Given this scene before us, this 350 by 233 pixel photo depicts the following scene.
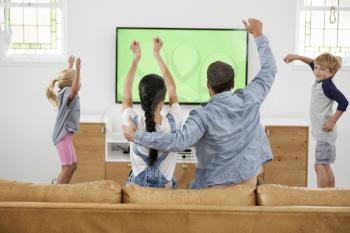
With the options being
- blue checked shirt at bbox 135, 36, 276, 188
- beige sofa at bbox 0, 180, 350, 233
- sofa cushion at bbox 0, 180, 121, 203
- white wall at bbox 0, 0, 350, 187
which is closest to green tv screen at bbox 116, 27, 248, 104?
white wall at bbox 0, 0, 350, 187

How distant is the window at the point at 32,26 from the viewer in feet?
21.1

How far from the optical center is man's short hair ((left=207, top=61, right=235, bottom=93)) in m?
2.89

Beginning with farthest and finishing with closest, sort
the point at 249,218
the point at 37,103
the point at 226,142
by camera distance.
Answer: the point at 37,103, the point at 226,142, the point at 249,218

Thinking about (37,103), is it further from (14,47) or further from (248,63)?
(248,63)

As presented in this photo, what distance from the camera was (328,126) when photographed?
486 centimetres

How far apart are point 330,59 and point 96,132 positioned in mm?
2333

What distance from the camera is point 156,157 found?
2.97 meters

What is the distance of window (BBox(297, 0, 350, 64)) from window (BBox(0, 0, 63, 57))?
8.56 ft

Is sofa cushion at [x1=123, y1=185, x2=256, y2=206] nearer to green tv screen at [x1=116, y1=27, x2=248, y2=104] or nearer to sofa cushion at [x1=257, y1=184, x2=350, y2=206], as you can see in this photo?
sofa cushion at [x1=257, y1=184, x2=350, y2=206]

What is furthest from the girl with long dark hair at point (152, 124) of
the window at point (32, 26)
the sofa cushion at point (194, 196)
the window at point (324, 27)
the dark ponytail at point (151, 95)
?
the window at point (324, 27)

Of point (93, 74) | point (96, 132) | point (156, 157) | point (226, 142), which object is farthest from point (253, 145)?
point (93, 74)

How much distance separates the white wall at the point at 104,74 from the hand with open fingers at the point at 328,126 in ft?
4.92

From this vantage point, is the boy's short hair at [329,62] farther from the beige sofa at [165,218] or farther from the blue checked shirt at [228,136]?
the beige sofa at [165,218]

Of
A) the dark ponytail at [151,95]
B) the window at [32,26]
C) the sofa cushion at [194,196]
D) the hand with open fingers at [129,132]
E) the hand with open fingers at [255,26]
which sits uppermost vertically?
the window at [32,26]
